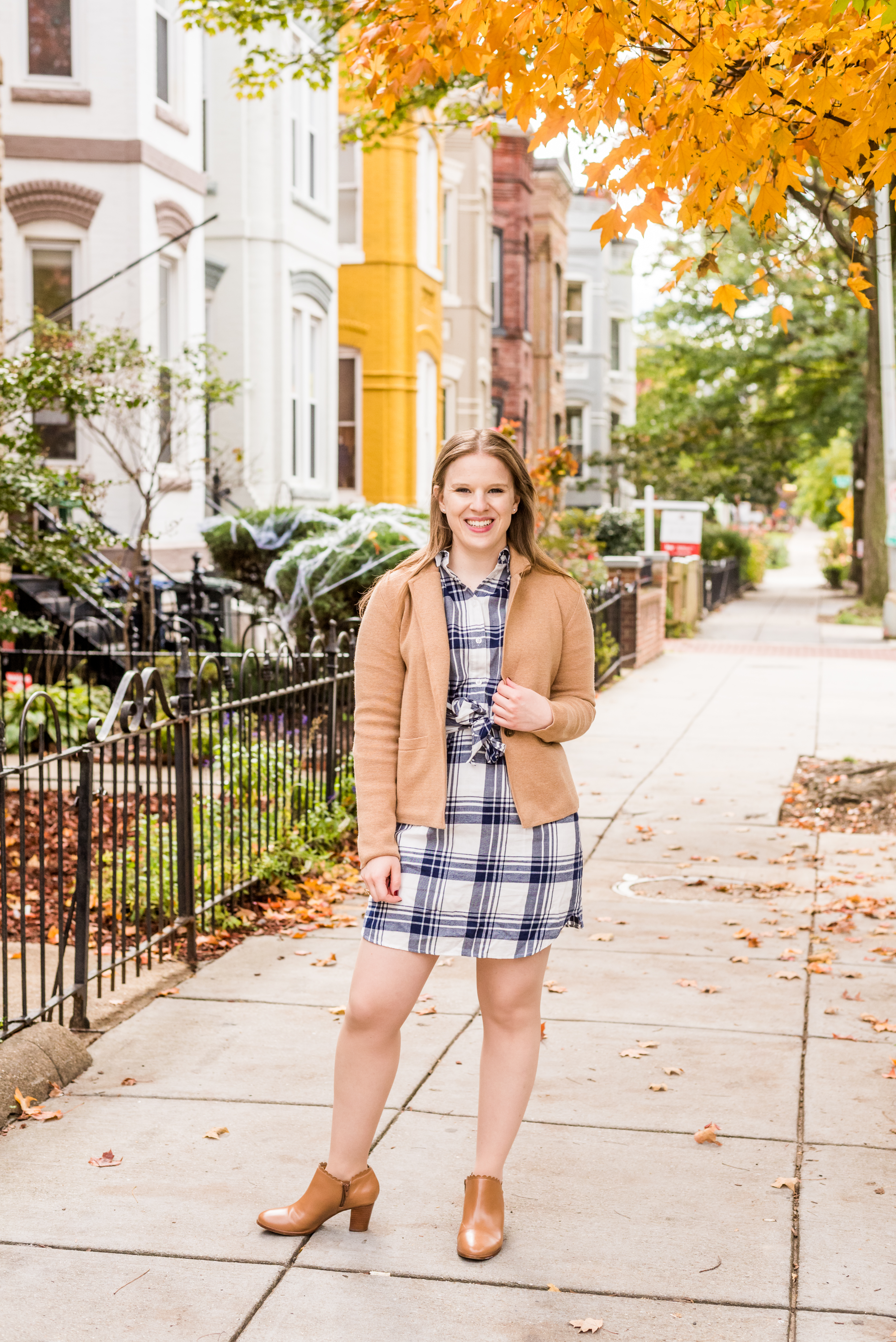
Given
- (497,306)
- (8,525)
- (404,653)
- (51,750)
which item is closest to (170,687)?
(51,750)

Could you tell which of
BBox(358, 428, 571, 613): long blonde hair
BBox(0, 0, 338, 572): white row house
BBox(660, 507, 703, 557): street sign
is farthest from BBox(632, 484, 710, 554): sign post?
BBox(358, 428, 571, 613): long blonde hair

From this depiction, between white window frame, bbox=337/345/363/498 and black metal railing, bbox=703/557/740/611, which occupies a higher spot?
white window frame, bbox=337/345/363/498

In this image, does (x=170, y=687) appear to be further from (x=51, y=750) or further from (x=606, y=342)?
(x=606, y=342)

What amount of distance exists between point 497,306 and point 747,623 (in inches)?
398

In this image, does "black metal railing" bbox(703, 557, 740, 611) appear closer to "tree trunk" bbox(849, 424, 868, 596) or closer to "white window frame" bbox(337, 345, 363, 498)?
"tree trunk" bbox(849, 424, 868, 596)

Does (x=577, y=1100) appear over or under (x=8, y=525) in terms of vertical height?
under

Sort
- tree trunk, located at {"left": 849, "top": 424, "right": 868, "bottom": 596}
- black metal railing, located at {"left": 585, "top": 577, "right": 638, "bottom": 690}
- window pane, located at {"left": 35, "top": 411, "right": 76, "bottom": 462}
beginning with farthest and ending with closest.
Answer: tree trunk, located at {"left": 849, "top": 424, "right": 868, "bottom": 596}, black metal railing, located at {"left": 585, "top": 577, "right": 638, "bottom": 690}, window pane, located at {"left": 35, "top": 411, "right": 76, "bottom": 462}

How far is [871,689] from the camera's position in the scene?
651 inches

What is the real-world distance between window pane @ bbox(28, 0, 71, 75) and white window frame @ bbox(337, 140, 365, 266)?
303 inches

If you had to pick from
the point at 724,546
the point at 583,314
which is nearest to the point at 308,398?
the point at 724,546

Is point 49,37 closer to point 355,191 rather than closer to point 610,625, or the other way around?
point 355,191

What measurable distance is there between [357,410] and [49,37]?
8.93 m

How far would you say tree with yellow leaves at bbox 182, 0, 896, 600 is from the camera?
17.3 ft

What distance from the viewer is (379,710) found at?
11.6 ft
